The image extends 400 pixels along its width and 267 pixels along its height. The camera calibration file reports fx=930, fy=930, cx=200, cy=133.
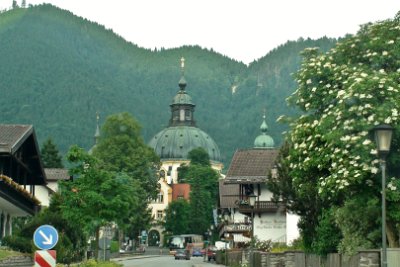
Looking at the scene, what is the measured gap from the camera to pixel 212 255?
85812 mm

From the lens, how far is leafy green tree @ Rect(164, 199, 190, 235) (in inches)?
6176

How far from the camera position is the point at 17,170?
52750 mm

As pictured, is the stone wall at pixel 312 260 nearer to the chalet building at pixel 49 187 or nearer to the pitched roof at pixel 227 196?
the chalet building at pixel 49 187

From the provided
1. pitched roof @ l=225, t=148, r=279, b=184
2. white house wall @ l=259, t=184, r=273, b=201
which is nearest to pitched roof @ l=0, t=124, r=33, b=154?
pitched roof @ l=225, t=148, r=279, b=184

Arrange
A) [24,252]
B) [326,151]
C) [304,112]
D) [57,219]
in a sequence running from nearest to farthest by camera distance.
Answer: [326,151] → [304,112] → [24,252] → [57,219]

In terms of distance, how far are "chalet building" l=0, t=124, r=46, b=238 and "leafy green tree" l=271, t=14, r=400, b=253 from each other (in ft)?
56.2

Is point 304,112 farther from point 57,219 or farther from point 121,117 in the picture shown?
point 121,117

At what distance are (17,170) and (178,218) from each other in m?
107

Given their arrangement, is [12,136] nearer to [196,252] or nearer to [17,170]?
[17,170]

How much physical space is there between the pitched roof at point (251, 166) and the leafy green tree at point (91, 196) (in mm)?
18721

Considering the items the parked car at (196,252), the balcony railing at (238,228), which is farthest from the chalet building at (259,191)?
the parked car at (196,252)

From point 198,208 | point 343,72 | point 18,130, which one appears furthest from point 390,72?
point 198,208

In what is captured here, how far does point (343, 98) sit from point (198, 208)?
4889 inches

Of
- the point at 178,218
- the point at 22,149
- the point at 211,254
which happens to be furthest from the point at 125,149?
the point at 22,149
